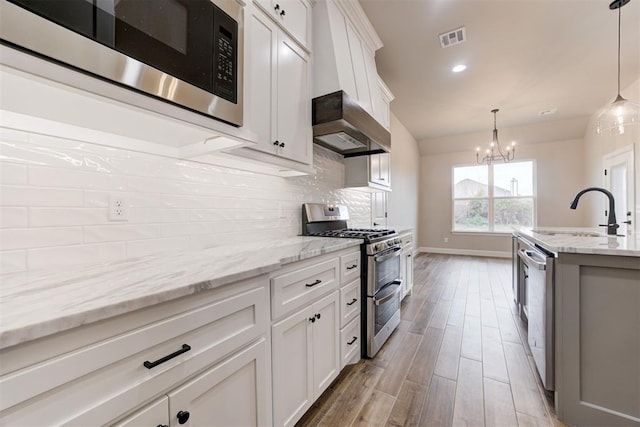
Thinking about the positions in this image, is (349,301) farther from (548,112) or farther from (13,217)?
(548,112)

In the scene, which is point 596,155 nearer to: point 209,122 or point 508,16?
point 508,16

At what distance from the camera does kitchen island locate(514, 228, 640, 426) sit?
51.3 inches

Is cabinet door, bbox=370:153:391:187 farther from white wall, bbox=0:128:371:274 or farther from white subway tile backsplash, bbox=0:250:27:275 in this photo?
white subway tile backsplash, bbox=0:250:27:275

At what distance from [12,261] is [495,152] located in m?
7.66

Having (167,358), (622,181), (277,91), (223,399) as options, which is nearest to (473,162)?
(622,181)

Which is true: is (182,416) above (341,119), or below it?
below

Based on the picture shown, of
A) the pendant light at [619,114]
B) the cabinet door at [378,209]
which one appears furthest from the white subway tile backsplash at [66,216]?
the pendant light at [619,114]

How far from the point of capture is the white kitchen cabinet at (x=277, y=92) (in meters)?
1.46

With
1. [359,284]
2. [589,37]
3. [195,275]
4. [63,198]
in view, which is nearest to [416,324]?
[359,284]

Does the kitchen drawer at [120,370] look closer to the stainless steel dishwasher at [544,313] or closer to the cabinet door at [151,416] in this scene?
the cabinet door at [151,416]

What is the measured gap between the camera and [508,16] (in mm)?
2527

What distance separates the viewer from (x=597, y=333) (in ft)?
4.48

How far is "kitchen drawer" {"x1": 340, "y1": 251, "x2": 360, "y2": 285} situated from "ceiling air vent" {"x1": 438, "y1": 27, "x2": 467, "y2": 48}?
257cm

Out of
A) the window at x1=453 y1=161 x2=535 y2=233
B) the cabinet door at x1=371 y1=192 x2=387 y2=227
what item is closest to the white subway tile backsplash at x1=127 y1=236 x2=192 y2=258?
the cabinet door at x1=371 y1=192 x2=387 y2=227
